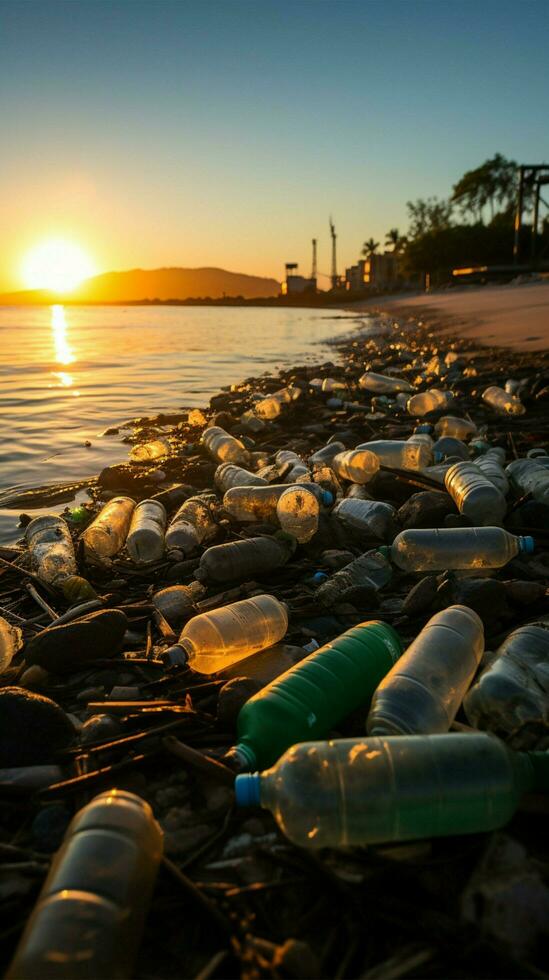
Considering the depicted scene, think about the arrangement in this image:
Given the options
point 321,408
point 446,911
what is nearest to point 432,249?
point 321,408

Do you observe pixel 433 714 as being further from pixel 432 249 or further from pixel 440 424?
pixel 432 249

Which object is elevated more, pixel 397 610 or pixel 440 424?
pixel 440 424

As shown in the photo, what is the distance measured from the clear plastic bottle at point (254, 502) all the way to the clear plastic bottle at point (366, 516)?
258mm

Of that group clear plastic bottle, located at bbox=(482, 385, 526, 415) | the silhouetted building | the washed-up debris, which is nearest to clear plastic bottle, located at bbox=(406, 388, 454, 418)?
clear plastic bottle, located at bbox=(482, 385, 526, 415)

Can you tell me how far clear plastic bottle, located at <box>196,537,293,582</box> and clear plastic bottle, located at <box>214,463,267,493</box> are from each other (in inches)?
48.6

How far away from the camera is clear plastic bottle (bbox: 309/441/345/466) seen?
5.46 m

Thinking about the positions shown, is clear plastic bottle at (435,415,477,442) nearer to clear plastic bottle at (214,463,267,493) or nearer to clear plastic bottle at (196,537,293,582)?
clear plastic bottle at (214,463,267,493)

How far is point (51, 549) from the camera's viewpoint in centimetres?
371

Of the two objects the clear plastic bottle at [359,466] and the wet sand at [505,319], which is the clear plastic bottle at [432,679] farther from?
the wet sand at [505,319]

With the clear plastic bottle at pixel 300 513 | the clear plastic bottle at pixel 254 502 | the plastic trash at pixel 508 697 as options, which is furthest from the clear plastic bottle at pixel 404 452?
the plastic trash at pixel 508 697

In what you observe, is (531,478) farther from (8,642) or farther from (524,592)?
(8,642)

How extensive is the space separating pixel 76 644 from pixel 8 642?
0.39 meters

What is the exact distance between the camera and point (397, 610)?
9.30 feet

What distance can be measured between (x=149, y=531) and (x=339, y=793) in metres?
2.50
